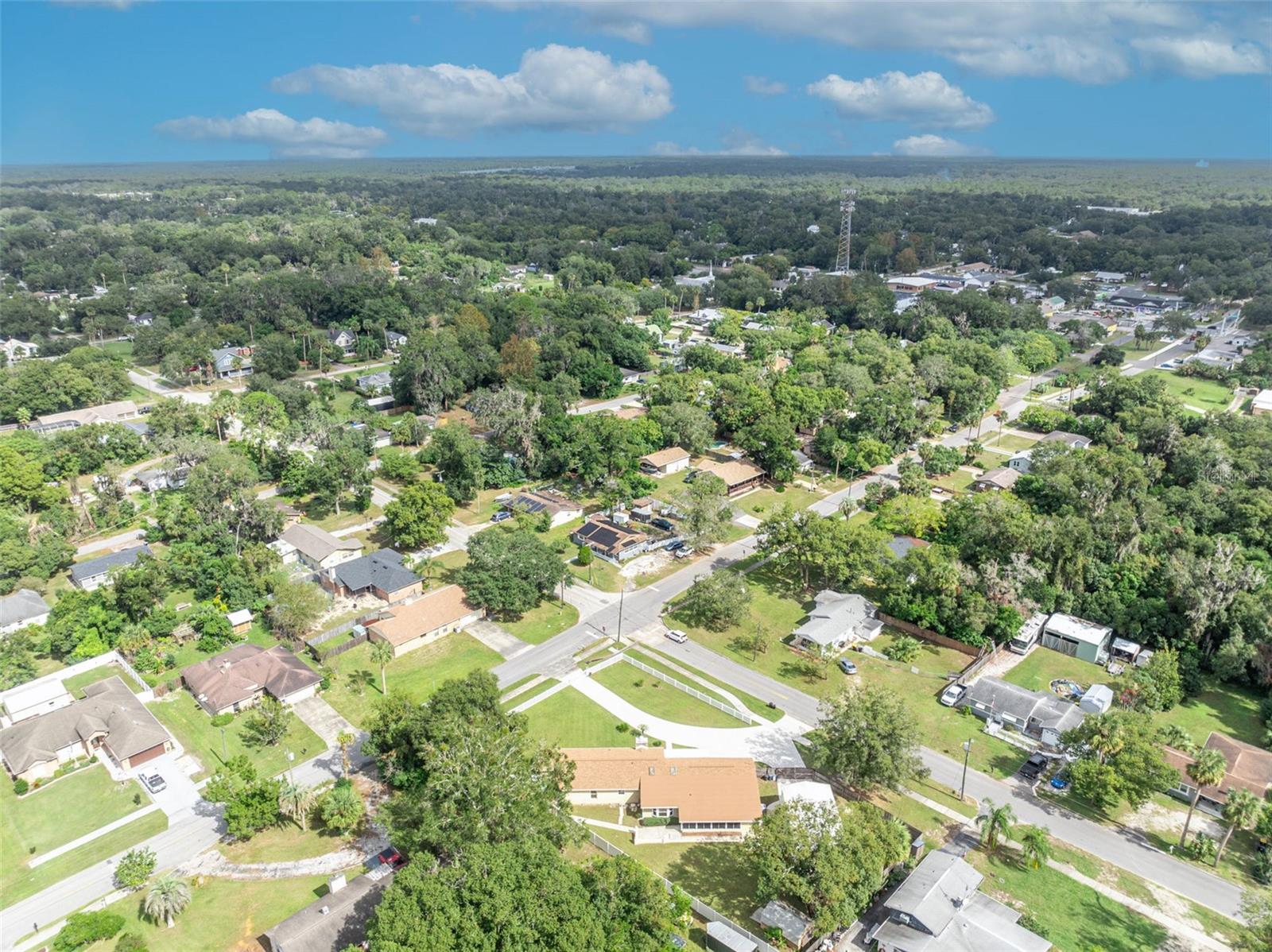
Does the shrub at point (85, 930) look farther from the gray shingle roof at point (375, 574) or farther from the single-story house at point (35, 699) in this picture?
the gray shingle roof at point (375, 574)

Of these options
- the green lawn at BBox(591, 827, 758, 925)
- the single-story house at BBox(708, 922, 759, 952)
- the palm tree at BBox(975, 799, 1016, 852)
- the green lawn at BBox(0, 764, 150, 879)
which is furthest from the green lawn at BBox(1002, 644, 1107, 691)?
the green lawn at BBox(0, 764, 150, 879)

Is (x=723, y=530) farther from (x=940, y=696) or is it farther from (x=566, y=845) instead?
(x=566, y=845)

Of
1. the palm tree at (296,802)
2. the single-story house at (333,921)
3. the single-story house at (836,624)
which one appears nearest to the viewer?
the single-story house at (333,921)

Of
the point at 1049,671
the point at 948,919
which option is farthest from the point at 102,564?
the point at 1049,671

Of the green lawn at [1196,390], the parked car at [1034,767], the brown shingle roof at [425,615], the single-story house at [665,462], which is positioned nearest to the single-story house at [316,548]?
the brown shingle roof at [425,615]

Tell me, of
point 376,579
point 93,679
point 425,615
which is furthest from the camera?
point 376,579

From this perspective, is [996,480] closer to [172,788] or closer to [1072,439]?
[1072,439]
